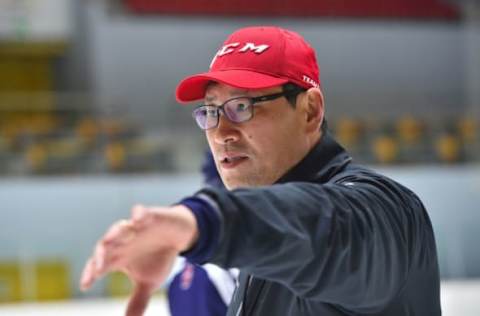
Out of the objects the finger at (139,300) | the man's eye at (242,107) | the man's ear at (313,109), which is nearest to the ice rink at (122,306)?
the man's ear at (313,109)

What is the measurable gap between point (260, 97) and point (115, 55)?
9.35 meters

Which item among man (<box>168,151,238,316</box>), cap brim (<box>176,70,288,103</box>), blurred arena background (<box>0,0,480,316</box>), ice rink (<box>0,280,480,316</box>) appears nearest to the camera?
cap brim (<box>176,70,288,103</box>)

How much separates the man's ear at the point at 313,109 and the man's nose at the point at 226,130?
0.37 feet

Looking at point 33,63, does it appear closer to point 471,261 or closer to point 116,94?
point 116,94

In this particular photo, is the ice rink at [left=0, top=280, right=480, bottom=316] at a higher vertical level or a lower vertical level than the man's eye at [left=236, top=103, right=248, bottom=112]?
lower

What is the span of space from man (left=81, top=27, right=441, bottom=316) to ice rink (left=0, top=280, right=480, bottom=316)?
319cm

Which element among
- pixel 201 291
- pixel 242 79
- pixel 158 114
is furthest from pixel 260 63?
pixel 158 114

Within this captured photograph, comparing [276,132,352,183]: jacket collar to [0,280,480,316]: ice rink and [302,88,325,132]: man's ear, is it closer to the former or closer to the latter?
[302,88,325,132]: man's ear

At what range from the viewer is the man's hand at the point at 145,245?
0.79 metres

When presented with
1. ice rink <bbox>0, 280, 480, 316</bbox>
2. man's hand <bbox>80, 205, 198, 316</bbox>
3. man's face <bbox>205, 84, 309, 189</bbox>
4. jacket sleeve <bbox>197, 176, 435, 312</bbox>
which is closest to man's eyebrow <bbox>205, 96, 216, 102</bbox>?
man's face <bbox>205, 84, 309, 189</bbox>

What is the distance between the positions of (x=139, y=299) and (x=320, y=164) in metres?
0.47

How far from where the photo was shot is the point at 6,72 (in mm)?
11359

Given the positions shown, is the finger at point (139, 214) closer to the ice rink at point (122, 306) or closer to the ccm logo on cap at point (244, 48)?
the ccm logo on cap at point (244, 48)

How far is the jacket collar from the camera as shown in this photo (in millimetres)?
1257
